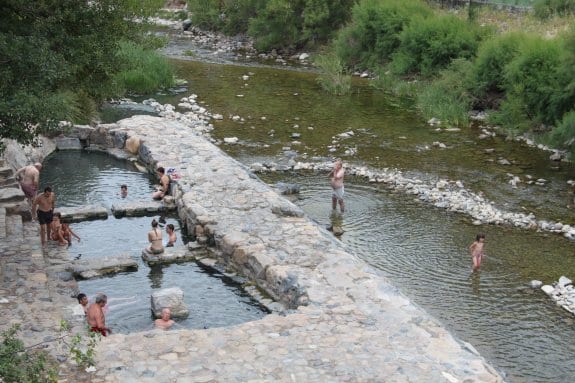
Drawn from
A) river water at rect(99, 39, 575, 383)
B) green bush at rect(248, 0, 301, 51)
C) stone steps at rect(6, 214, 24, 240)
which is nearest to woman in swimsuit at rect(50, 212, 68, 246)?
stone steps at rect(6, 214, 24, 240)

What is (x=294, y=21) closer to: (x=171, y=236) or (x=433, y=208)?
(x=433, y=208)

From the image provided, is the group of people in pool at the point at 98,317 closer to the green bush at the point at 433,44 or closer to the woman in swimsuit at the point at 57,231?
the woman in swimsuit at the point at 57,231

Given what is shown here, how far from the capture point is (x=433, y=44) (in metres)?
36.6

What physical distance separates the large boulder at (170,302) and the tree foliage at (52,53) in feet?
11.8

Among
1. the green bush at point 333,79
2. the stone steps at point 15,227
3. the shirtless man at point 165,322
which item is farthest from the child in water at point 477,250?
the green bush at point 333,79

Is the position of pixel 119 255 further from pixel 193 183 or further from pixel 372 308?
pixel 372 308

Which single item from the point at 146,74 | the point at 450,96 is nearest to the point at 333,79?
the point at 450,96

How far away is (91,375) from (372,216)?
35.4ft

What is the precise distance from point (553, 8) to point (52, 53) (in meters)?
32.2

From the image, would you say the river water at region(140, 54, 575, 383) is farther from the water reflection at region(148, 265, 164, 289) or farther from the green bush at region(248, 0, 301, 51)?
the green bush at region(248, 0, 301, 51)

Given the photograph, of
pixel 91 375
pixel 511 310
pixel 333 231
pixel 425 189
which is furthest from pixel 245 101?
pixel 91 375

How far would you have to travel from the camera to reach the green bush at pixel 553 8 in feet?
125

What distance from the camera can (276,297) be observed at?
14.0m

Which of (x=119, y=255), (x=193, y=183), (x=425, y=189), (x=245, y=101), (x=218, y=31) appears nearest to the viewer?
(x=119, y=255)
